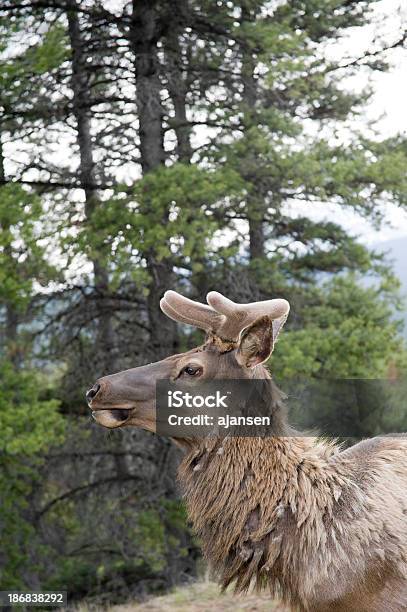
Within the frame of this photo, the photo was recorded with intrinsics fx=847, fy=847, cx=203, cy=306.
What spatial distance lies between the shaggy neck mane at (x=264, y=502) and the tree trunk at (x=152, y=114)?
833cm

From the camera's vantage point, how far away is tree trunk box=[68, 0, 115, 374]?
43.1 feet

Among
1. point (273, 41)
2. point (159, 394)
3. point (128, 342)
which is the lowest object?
point (159, 394)

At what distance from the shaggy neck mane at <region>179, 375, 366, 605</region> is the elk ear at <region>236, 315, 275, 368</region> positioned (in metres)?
0.26

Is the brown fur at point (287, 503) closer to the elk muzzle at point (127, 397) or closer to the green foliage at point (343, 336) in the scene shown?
the elk muzzle at point (127, 397)

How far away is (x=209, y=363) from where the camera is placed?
443 cm

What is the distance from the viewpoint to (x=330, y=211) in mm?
13906

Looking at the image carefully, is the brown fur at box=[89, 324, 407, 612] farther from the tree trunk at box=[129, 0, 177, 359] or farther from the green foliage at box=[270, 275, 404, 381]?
the tree trunk at box=[129, 0, 177, 359]

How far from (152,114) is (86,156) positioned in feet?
6.20

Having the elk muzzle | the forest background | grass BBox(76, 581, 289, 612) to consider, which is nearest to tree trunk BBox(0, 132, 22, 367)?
the forest background

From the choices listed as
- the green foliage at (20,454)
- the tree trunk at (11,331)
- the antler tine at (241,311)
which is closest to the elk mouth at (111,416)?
the antler tine at (241,311)

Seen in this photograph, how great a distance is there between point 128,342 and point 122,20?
16.6 ft

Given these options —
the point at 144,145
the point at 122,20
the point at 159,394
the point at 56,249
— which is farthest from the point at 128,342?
the point at 159,394

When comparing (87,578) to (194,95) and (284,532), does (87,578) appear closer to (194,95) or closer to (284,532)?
(194,95)

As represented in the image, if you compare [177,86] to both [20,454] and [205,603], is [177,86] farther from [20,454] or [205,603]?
[205,603]
